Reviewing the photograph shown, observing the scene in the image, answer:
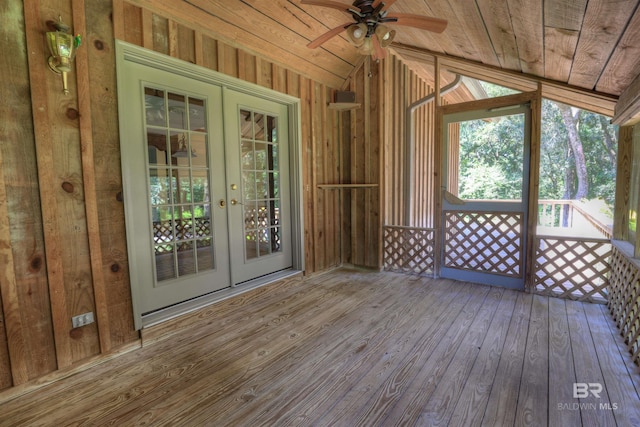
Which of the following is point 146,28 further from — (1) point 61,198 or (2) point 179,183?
(1) point 61,198

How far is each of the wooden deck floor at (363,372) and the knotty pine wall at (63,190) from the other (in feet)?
0.85

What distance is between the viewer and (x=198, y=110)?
2738mm

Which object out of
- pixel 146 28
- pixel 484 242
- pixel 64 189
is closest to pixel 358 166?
pixel 484 242

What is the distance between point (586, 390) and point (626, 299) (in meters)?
1.10

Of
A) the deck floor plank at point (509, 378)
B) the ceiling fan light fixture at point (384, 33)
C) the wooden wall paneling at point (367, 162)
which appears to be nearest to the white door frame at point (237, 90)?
the wooden wall paneling at point (367, 162)

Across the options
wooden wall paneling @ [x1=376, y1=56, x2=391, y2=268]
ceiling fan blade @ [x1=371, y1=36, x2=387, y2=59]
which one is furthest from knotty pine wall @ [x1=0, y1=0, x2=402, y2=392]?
wooden wall paneling @ [x1=376, y1=56, x2=391, y2=268]

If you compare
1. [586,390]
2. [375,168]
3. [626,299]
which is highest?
[375,168]

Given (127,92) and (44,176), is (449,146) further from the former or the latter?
(44,176)

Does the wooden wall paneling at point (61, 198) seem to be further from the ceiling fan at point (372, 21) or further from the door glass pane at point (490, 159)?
the door glass pane at point (490, 159)

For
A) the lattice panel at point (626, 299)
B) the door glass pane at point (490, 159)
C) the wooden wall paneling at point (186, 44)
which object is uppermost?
the wooden wall paneling at point (186, 44)

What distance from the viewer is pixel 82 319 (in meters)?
1.95

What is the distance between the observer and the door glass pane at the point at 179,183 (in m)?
2.46

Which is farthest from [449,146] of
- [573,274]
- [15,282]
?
[15,282]

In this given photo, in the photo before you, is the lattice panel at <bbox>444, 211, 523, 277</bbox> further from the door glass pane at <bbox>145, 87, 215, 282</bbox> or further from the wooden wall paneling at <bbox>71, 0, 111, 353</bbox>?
the wooden wall paneling at <bbox>71, 0, 111, 353</bbox>
